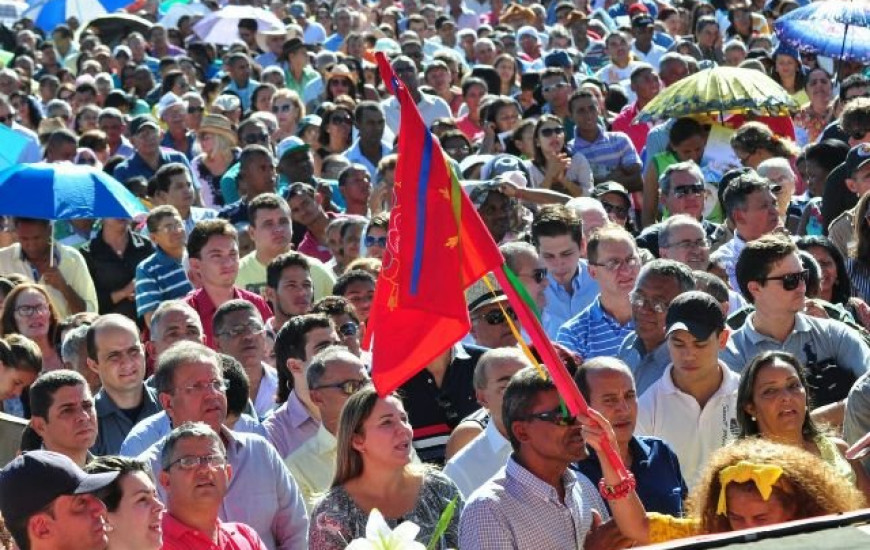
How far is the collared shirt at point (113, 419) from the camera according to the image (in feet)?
25.5

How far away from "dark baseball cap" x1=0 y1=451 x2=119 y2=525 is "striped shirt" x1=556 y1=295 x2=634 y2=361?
3165mm

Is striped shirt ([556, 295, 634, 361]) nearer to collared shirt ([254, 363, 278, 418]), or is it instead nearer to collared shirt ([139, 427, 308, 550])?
collared shirt ([254, 363, 278, 418])

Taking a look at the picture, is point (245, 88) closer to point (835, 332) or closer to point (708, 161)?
point (708, 161)

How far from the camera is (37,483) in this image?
18.3ft

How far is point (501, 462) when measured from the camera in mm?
6785

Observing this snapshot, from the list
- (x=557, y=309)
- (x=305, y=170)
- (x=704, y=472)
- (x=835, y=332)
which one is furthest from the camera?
(x=305, y=170)

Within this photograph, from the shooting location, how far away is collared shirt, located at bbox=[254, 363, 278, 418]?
845 centimetres

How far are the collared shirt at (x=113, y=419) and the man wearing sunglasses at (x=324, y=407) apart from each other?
2.67ft

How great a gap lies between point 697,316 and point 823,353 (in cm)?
76

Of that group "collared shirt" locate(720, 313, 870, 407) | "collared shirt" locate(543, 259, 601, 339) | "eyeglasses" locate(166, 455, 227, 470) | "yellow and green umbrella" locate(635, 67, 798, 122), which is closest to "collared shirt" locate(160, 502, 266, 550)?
"eyeglasses" locate(166, 455, 227, 470)

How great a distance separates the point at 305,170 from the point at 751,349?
576cm

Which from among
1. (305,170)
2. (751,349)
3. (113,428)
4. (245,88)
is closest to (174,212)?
(305,170)

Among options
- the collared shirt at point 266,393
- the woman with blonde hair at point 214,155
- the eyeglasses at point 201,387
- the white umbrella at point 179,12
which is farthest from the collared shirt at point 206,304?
Result: the white umbrella at point 179,12

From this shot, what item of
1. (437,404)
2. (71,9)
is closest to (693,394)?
(437,404)
